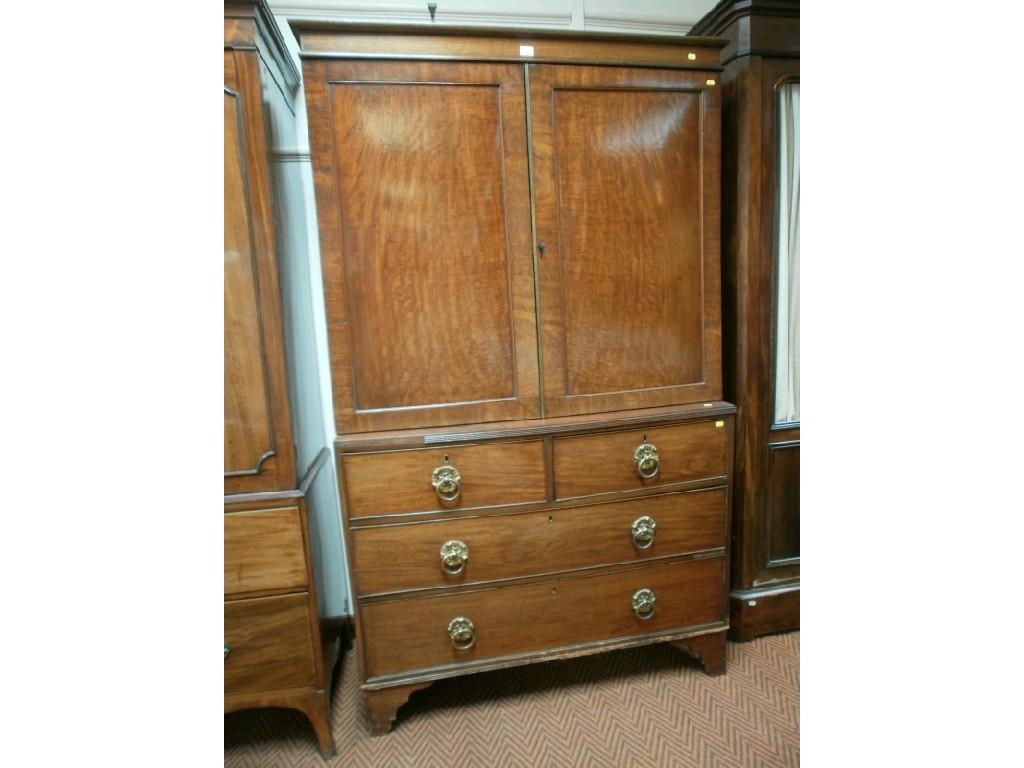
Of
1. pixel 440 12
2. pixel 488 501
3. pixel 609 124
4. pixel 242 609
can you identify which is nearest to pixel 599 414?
pixel 488 501

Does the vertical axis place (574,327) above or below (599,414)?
above

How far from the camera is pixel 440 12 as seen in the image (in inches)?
68.5

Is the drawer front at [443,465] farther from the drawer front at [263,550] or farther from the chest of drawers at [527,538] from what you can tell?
the drawer front at [263,550]

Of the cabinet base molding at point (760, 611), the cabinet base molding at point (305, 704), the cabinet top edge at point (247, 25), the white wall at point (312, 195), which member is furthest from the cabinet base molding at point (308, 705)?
the cabinet top edge at point (247, 25)

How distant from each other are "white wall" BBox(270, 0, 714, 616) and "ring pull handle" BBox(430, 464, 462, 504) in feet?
1.19

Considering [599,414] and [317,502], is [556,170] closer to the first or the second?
[599,414]

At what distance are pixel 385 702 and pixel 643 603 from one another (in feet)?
2.57

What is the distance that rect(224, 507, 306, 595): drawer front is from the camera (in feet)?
4.28

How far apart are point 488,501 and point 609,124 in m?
1.04

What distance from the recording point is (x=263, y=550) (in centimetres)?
132

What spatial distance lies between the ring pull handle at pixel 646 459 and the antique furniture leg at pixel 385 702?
2.76 feet

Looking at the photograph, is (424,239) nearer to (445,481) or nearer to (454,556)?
(445,481)

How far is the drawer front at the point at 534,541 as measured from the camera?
141cm

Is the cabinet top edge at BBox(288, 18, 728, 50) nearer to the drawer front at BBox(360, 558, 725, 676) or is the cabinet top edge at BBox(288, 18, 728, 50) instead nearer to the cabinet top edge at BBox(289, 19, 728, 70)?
the cabinet top edge at BBox(289, 19, 728, 70)
